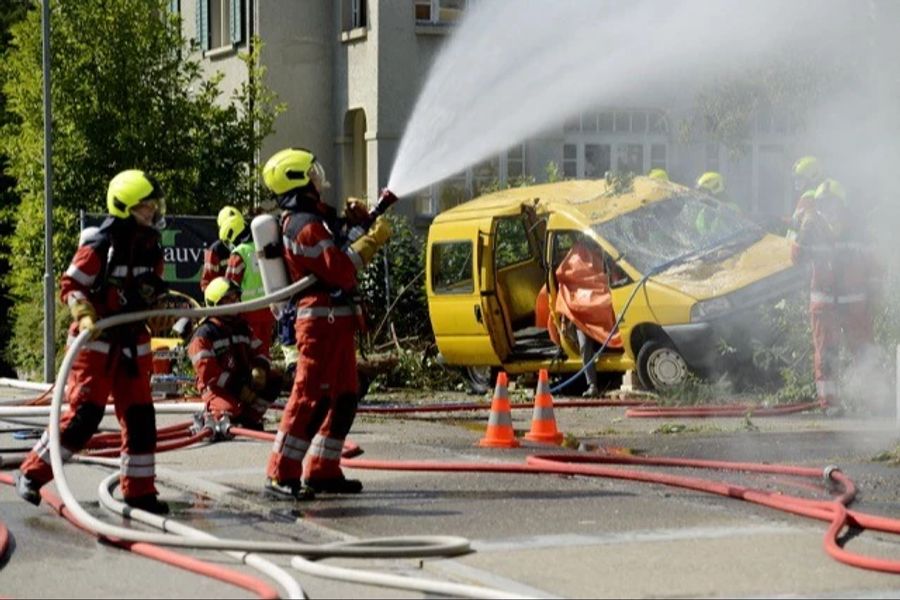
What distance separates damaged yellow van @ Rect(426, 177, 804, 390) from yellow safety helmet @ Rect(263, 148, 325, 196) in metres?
6.72

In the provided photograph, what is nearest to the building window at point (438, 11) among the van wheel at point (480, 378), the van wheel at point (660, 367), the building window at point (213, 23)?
the building window at point (213, 23)

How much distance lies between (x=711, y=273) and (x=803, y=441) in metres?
3.97

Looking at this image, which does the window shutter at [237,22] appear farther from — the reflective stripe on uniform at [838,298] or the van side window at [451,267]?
the reflective stripe on uniform at [838,298]

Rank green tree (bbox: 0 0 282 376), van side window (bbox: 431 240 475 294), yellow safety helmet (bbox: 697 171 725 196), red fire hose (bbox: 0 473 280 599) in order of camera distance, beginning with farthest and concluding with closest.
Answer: green tree (bbox: 0 0 282 376)
yellow safety helmet (bbox: 697 171 725 196)
van side window (bbox: 431 240 475 294)
red fire hose (bbox: 0 473 280 599)

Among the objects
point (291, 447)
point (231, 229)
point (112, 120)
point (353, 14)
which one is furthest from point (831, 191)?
point (353, 14)

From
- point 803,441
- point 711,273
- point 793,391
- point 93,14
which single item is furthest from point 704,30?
point 93,14

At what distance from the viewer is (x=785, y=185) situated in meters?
28.3

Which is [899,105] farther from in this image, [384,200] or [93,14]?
[93,14]

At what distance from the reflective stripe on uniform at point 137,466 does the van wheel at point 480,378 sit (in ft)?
30.8

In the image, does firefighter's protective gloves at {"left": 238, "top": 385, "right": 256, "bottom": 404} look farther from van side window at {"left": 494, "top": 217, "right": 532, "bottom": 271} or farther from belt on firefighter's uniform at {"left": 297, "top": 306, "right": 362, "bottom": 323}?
van side window at {"left": 494, "top": 217, "right": 532, "bottom": 271}

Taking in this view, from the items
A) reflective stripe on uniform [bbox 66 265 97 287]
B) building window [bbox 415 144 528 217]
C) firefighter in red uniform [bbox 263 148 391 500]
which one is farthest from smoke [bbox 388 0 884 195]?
building window [bbox 415 144 528 217]

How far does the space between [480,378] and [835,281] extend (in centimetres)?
493

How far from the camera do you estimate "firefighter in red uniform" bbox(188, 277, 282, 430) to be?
1410 centimetres

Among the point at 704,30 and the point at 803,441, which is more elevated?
the point at 704,30
